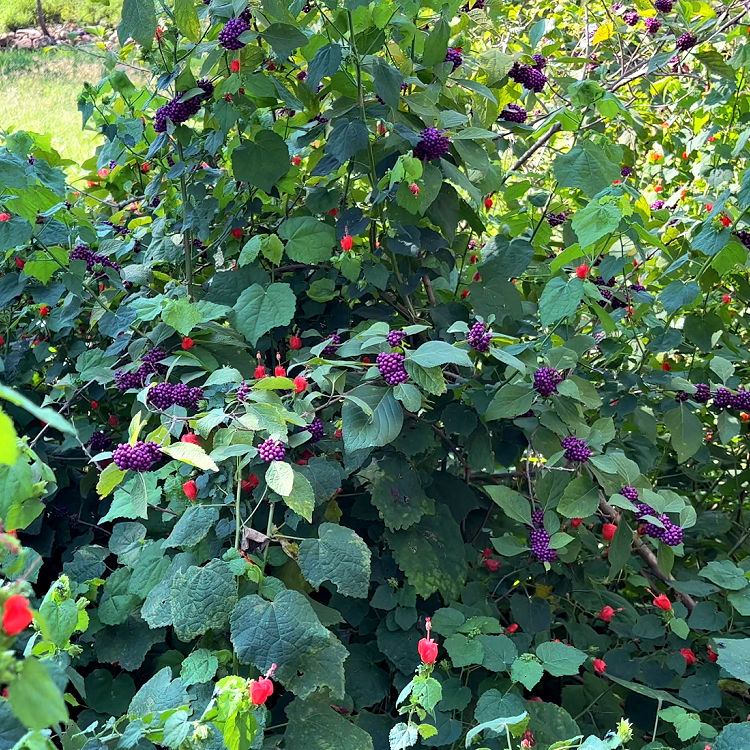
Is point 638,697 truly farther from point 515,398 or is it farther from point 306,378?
point 306,378

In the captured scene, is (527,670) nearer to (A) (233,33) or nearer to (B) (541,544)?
(B) (541,544)

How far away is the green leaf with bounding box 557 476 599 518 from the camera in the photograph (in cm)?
140

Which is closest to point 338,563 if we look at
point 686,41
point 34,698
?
point 34,698

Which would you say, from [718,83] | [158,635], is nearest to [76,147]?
[718,83]

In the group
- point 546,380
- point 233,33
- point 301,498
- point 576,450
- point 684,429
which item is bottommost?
point 684,429

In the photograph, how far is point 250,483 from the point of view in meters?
1.31

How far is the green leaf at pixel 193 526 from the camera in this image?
1.19 meters

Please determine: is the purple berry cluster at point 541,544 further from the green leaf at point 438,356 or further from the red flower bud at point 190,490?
the red flower bud at point 190,490

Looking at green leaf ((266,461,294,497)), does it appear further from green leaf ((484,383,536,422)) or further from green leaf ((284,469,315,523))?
green leaf ((484,383,536,422))

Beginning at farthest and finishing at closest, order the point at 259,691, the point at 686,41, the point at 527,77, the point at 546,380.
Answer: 1. the point at 686,41
2. the point at 527,77
3. the point at 546,380
4. the point at 259,691

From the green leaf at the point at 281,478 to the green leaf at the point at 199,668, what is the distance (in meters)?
0.26

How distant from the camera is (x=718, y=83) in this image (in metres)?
2.42

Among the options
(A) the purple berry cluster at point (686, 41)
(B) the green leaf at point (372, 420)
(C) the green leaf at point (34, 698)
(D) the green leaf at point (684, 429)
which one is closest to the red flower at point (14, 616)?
(C) the green leaf at point (34, 698)

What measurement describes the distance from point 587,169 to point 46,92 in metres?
5.89
